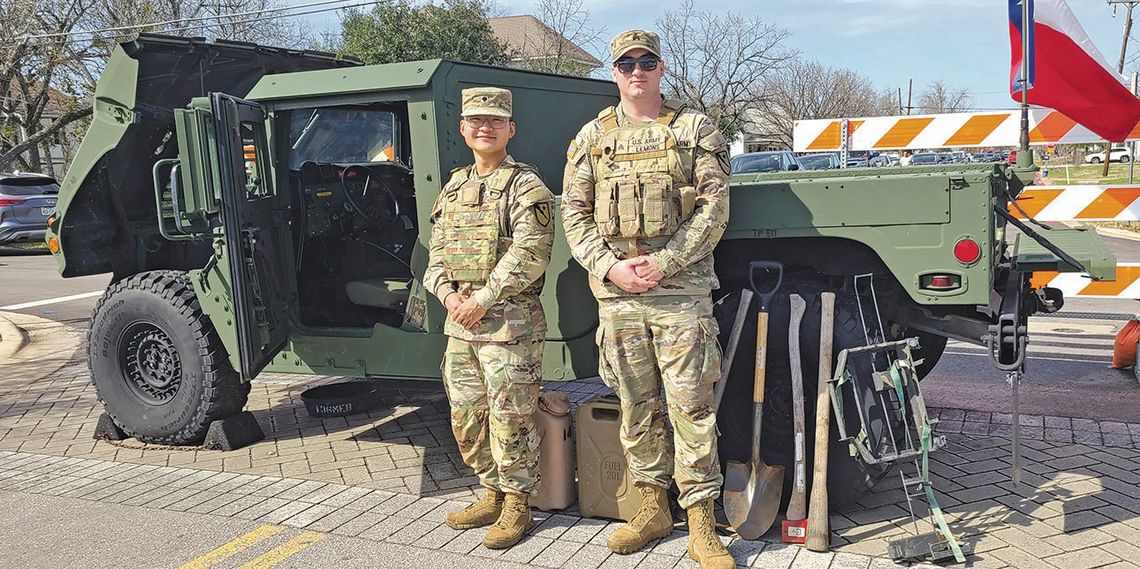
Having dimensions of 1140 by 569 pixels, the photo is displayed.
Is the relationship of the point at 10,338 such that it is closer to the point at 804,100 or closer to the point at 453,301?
the point at 453,301

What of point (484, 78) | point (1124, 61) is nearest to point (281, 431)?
point (484, 78)

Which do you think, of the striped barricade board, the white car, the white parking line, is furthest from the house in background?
the white car

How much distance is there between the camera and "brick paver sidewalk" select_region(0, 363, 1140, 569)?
3.65 metres

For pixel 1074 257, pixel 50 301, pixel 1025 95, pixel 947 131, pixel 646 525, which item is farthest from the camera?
pixel 50 301

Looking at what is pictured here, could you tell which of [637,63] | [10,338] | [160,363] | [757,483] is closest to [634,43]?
[637,63]

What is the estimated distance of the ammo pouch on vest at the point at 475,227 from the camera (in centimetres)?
384

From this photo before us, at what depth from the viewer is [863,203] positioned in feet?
11.7

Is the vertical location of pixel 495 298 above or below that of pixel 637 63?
below

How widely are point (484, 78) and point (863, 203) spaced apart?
197 centimetres

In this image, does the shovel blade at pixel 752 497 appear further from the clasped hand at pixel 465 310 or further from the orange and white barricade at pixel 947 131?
the orange and white barricade at pixel 947 131

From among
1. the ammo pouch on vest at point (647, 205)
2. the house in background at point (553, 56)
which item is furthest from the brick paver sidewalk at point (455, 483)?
the house in background at point (553, 56)

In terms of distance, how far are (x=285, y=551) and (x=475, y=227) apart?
158 cm

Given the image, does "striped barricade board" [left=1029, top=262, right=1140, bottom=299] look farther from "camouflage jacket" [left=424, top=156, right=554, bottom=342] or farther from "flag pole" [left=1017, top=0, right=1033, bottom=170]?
"camouflage jacket" [left=424, top=156, right=554, bottom=342]

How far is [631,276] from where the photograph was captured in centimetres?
351
